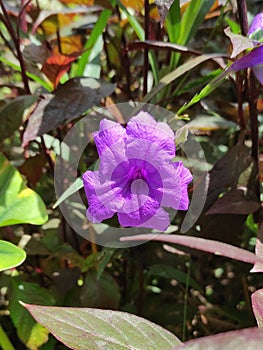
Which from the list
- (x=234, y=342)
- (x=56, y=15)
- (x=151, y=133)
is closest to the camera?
(x=234, y=342)

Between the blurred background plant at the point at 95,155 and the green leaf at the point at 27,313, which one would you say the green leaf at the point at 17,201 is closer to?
the blurred background plant at the point at 95,155

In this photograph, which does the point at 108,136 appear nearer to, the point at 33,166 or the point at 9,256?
the point at 9,256

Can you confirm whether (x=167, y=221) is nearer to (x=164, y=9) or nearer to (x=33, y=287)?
(x=164, y=9)

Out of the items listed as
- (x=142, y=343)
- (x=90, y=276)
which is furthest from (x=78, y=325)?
(x=90, y=276)

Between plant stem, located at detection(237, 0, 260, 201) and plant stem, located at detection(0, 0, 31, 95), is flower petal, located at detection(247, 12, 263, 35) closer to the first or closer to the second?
plant stem, located at detection(237, 0, 260, 201)

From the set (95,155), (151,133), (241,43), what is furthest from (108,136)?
(95,155)

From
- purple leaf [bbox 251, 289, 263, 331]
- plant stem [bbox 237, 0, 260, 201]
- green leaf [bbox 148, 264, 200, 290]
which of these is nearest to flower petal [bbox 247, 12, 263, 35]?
plant stem [bbox 237, 0, 260, 201]

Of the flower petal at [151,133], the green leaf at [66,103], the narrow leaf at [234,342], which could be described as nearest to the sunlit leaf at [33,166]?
the green leaf at [66,103]
